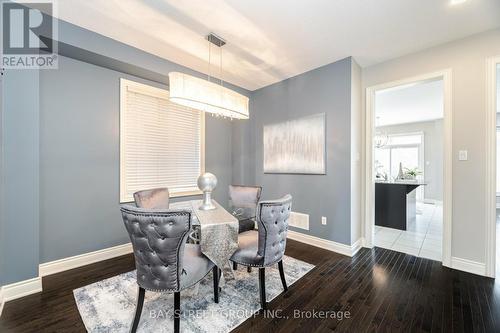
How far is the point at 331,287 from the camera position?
2145mm

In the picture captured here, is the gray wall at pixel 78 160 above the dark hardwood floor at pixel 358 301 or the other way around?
above

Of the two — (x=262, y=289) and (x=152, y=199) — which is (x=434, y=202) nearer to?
(x=262, y=289)

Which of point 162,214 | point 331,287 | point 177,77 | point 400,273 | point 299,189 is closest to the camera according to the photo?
point 162,214

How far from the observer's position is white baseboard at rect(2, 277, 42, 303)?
1858 millimetres

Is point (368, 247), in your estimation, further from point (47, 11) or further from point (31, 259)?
point (47, 11)

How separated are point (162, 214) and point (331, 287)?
187cm

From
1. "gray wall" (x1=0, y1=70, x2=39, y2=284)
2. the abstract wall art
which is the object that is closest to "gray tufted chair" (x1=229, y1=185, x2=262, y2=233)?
the abstract wall art

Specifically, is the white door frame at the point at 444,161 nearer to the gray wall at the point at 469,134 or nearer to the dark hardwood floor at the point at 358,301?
the gray wall at the point at 469,134

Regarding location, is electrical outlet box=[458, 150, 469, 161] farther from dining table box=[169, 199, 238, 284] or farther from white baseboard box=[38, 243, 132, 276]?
white baseboard box=[38, 243, 132, 276]

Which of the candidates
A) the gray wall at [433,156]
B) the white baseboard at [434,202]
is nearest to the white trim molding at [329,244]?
the white baseboard at [434,202]

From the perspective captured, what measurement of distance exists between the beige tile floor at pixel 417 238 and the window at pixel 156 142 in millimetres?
3334

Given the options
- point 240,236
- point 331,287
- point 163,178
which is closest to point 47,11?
point 163,178

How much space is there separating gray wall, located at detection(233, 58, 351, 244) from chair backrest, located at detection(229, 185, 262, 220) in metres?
1.00

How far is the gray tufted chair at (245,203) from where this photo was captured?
7.63ft
